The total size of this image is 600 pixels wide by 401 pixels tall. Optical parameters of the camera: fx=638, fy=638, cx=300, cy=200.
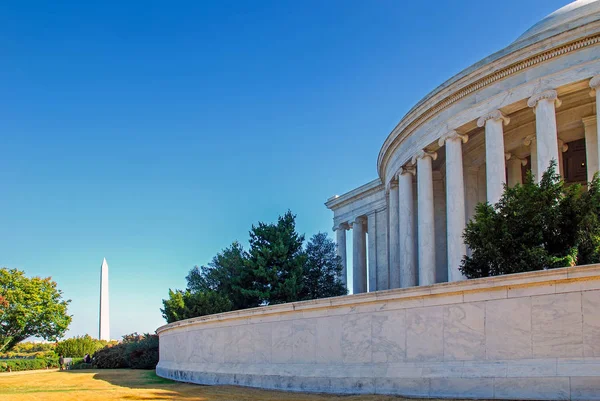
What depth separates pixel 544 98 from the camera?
3644 centimetres

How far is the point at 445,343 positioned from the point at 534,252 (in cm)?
784

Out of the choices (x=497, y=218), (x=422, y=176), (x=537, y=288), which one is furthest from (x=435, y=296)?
(x=422, y=176)

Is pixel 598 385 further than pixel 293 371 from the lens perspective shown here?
No

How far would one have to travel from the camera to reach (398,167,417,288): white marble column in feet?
159

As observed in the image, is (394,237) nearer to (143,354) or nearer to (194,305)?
(194,305)

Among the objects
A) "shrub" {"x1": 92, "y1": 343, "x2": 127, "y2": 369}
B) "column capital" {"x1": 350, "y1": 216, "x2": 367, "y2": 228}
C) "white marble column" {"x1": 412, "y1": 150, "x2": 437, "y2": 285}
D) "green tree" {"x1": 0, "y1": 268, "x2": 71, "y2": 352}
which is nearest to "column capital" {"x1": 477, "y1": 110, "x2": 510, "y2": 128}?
"white marble column" {"x1": 412, "y1": 150, "x2": 437, "y2": 285}

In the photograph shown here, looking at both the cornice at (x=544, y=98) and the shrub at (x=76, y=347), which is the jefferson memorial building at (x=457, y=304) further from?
the shrub at (x=76, y=347)

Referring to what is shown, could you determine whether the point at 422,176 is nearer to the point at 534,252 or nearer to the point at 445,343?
the point at 534,252

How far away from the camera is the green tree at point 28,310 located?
89.6 m

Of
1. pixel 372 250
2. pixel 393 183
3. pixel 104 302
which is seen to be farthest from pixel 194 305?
pixel 104 302

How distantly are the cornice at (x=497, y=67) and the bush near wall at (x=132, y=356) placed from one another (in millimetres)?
28595

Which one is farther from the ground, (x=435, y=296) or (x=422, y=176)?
(x=422, y=176)

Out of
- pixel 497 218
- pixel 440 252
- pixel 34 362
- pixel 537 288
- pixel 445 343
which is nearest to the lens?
pixel 537 288

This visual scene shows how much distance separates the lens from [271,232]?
53.2m
